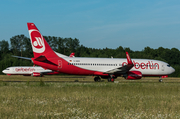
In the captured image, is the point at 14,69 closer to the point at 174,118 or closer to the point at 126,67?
the point at 126,67

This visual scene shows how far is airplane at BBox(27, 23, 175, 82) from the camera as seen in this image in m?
33.0

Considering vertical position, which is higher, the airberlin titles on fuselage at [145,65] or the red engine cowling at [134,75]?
the airberlin titles on fuselage at [145,65]

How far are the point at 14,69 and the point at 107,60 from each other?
41.9m

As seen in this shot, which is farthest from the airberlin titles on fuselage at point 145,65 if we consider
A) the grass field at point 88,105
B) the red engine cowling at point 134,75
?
the grass field at point 88,105

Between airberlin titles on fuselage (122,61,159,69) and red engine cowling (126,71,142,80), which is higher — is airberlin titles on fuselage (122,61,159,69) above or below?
above

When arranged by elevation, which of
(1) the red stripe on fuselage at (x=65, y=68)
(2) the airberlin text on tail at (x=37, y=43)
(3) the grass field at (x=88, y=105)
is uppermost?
(2) the airberlin text on tail at (x=37, y=43)

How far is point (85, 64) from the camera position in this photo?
114 ft

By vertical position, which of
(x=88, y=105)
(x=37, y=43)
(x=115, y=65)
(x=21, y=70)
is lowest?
(x=88, y=105)

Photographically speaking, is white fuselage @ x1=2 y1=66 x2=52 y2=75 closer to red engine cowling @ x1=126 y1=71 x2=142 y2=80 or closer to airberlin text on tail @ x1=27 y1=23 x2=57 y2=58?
airberlin text on tail @ x1=27 y1=23 x2=57 y2=58

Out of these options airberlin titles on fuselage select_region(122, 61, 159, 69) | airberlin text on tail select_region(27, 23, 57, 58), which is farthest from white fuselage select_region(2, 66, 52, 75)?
airberlin titles on fuselage select_region(122, 61, 159, 69)

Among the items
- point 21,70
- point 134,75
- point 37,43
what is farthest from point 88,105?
point 21,70

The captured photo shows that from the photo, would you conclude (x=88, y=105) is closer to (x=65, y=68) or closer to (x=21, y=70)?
(x=65, y=68)

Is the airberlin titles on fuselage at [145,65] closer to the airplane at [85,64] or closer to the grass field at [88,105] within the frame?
the airplane at [85,64]

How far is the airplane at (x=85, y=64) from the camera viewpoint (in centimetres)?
3303
